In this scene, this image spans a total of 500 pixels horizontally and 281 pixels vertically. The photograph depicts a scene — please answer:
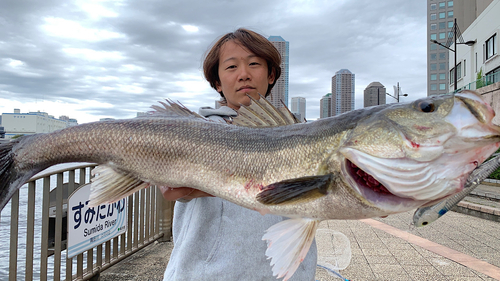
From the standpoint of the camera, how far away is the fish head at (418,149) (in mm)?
1295

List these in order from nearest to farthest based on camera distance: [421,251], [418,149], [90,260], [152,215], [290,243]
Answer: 1. [418,149]
2. [290,243]
3. [90,260]
4. [421,251]
5. [152,215]

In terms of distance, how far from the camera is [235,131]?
184 centimetres

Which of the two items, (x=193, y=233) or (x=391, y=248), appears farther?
(x=391, y=248)

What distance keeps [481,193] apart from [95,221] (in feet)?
42.1

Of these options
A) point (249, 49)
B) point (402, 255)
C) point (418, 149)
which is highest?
point (249, 49)

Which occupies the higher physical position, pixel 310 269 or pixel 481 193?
pixel 310 269

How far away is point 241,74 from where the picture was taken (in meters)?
2.57

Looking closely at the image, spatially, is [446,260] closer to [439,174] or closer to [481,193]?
[439,174]

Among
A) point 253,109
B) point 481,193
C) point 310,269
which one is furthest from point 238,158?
point 481,193

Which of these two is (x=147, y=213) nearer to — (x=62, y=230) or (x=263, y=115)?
(x=62, y=230)

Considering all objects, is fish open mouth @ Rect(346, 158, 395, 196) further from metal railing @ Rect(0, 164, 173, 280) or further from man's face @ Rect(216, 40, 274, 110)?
metal railing @ Rect(0, 164, 173, 280)

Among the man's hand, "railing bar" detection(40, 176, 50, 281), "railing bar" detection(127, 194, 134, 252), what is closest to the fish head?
the man's hand

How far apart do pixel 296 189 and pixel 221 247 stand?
3.13 feet

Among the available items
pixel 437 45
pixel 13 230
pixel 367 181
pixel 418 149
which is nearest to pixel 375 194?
pixel 367 181
